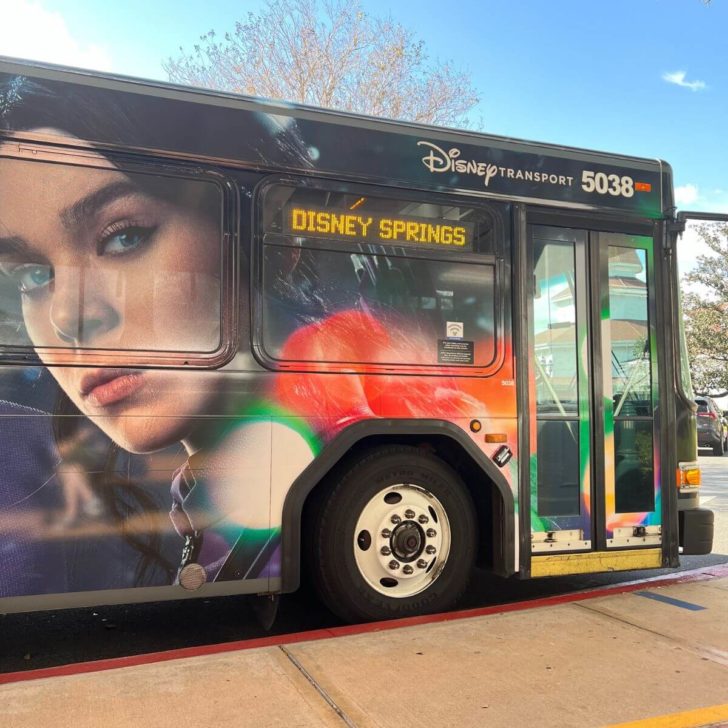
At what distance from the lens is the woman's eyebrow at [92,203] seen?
350 centimetres

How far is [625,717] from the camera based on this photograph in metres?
2.89

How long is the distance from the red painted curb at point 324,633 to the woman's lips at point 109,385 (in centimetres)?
127

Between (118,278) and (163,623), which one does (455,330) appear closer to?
(118,278)

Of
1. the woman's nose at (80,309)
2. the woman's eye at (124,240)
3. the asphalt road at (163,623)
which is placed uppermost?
the woman's eye at (124,240)

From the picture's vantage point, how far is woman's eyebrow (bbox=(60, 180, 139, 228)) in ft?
11.5

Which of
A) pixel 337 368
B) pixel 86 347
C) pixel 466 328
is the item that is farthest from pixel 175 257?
pixel 466 328

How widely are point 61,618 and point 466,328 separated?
3296mm

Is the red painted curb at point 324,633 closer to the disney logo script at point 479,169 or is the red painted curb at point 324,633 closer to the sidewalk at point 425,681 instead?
the sidewalk at point 425,681

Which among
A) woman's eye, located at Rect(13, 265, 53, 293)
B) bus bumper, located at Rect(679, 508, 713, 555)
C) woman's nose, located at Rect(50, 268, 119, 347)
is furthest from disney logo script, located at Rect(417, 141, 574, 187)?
bus bumper, located at Rect(679, 508, 713, 555)

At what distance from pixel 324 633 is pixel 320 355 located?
1.55 m

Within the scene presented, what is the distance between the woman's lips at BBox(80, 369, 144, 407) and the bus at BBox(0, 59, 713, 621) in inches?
0.4

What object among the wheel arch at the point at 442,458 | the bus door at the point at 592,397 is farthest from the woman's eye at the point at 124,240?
the bus door at the point at 592,397

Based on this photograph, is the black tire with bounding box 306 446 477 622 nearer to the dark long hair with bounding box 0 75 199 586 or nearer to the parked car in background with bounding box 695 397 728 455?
the dark long hair with bounding box 0 75 199 586

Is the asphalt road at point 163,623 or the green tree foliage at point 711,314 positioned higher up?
the green tree foliage at point 711,314
